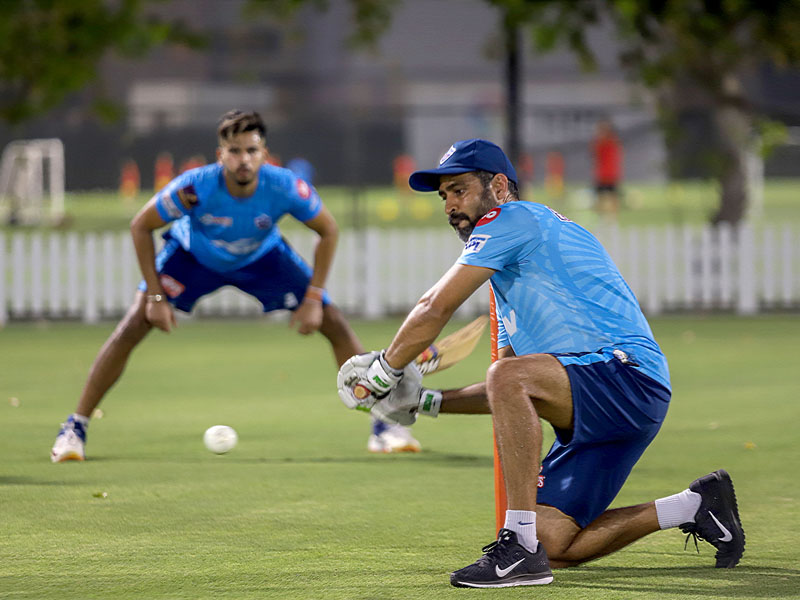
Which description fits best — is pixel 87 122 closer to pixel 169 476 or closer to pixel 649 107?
pixel 649 107

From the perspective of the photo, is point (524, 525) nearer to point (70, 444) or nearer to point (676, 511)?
point (676, 511)

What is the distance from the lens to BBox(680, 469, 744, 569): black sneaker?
510cm

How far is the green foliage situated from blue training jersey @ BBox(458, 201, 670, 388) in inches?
486

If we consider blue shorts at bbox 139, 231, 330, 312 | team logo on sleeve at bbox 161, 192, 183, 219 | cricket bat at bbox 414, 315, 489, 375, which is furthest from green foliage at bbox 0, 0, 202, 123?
cricket bat at bbox 414, 315, 489, 375

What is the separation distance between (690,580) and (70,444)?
3975 millimetres

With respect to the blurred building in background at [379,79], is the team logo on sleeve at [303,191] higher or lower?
lower

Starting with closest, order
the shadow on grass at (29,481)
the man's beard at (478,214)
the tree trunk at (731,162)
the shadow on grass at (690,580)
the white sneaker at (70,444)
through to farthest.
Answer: the shadow on grass at (690,580) < the man's beard at (478,214) < the shadow on grass at (29,481) < the white sneaker at (70,444) < the tree trunk at (731,162)

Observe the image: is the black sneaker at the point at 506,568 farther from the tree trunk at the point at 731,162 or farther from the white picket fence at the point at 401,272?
the tree trunk at the point at 731,162

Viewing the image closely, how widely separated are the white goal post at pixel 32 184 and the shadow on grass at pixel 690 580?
2117 centimetres

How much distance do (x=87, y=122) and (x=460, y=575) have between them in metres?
17.3

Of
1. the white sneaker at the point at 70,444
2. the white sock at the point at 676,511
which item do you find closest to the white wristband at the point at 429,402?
the white sock at the point at 676,511

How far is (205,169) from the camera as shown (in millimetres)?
7898

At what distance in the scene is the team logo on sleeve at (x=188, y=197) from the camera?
772cm

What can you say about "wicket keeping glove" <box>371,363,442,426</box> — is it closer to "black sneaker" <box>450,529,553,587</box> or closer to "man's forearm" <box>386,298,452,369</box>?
"man's forearm" <box>386,298,452,369</box>
